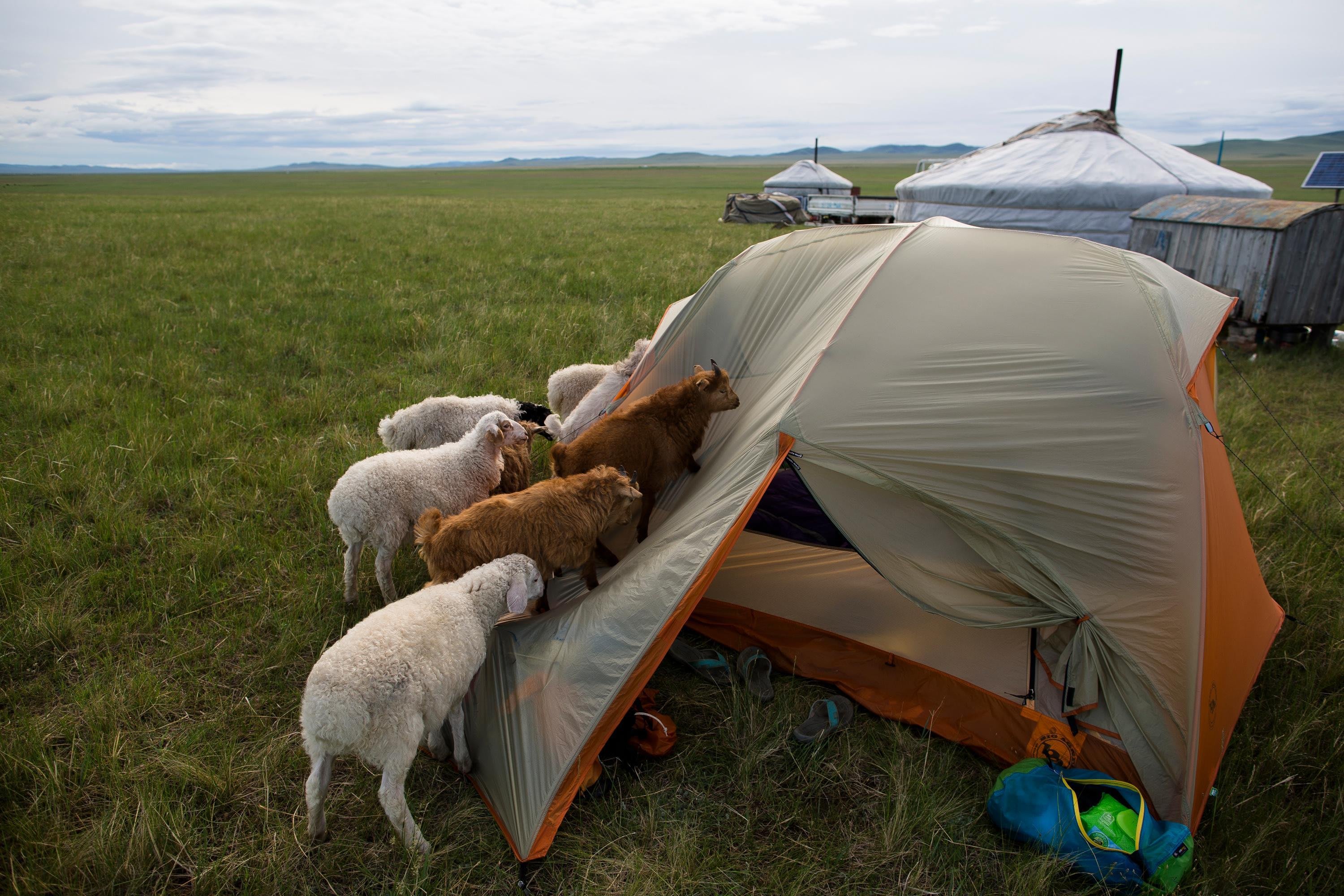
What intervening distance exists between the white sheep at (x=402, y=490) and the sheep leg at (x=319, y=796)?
68.0 inches

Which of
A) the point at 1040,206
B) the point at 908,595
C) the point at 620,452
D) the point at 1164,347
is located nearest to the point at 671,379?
the point at 620,452

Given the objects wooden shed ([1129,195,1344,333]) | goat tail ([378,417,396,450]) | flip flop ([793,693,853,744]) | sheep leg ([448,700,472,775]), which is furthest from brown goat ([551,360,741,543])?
wooden shed ([1129,195,1344,333])

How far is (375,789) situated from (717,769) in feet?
5.52

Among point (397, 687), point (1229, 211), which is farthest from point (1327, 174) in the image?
point (397, 687)

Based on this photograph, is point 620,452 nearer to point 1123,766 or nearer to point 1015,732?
point 1015,732

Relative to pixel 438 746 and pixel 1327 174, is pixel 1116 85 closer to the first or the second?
pixel 1327 174

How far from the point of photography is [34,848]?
313 cm

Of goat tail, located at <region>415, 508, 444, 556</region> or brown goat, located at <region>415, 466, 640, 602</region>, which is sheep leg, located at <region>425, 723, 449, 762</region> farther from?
goat tail, located at <region>415, 508, 444, 556</region>

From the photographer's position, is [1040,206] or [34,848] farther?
[1040,206]

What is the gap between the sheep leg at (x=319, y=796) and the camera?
3.07m

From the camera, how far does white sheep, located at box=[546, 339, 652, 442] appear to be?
21.1 ft

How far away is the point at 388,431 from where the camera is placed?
253 inches

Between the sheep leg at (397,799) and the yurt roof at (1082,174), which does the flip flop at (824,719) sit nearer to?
the sheep leg at (397,799)

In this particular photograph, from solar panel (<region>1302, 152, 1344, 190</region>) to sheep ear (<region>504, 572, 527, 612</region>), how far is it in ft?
53.5
